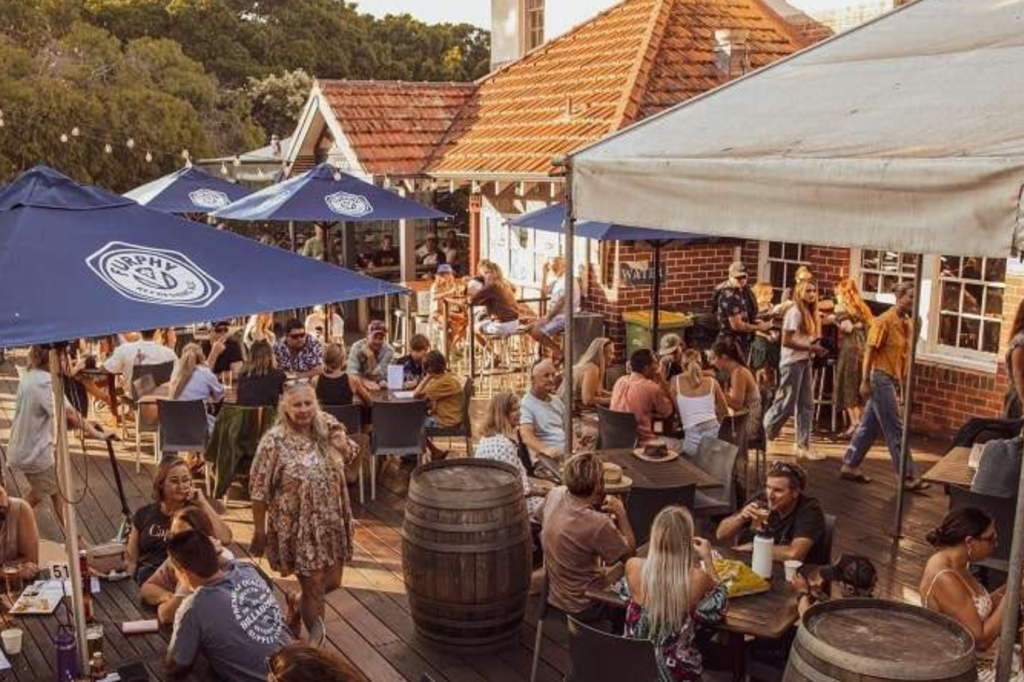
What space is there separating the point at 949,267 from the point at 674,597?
7655mm

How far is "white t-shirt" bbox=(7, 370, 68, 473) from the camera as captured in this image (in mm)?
6723

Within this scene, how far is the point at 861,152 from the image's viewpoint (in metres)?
3.99

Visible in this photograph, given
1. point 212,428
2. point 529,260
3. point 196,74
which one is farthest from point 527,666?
point 196,74

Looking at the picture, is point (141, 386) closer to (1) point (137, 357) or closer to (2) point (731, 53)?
(1) point (137, 357)

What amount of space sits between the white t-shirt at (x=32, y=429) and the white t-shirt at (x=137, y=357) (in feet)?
9.72

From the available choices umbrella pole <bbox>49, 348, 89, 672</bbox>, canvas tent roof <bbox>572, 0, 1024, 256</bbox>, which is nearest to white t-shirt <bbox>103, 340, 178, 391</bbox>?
umbrella pole <bbox>49, 348, 89, 672</bbox>

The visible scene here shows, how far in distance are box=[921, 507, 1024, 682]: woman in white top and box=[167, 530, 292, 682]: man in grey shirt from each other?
9.72ft

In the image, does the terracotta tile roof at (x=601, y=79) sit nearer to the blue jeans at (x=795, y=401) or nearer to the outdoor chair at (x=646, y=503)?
the blue jeans at (x=795, y=401)

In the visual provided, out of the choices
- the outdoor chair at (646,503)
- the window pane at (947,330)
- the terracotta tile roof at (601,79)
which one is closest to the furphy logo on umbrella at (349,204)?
the terracotta tile roof at (601,79)

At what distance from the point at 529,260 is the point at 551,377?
24.3 feet

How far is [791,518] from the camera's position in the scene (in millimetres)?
5215

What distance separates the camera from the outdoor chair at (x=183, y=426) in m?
8.18

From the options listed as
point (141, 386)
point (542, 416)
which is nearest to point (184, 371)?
point (141, 386)

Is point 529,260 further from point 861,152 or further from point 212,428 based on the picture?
point 861,152
